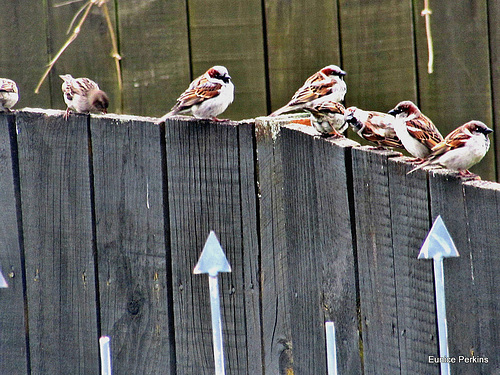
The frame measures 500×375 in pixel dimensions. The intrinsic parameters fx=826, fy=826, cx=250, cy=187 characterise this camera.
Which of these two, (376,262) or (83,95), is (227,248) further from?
(83,95)

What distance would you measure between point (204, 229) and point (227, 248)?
0.48ft

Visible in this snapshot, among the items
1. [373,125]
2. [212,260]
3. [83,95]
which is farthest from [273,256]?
[83,95]

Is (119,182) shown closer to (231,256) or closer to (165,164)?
(165,164)

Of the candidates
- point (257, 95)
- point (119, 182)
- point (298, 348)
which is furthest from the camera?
point (257, 95)

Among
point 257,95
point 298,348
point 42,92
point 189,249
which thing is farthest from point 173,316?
point 42,92

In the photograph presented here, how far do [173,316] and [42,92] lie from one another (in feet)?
6.52

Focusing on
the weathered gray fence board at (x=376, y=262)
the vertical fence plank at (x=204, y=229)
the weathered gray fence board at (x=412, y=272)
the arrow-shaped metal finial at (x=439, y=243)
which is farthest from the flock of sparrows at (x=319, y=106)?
the arrow-shaped metal finial at (x=439, y=243)

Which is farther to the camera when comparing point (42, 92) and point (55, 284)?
point (42, 92)

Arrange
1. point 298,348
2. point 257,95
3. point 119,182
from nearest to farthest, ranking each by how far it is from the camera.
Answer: point 298,348 < point 119,182 < point 257,95

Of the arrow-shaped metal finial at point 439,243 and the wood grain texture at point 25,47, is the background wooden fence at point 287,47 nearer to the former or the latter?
the wood grain texture at point 25,47

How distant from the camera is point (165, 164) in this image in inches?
158

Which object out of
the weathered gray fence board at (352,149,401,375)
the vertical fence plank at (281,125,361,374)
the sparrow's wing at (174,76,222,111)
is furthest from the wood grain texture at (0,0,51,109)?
the weathered gray fence board at (352,149,401,375)

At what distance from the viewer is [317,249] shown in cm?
373

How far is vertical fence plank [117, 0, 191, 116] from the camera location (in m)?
5.05
